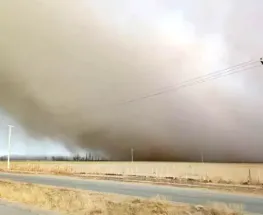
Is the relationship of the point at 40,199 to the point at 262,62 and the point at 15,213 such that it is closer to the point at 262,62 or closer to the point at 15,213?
the point at 15,213

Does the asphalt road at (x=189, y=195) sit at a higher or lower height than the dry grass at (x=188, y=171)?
lower

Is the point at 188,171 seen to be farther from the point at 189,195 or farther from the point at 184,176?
the point at 189,195

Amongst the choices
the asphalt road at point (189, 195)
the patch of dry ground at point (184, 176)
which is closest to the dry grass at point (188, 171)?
the patch of dry ground at point (184, 176)

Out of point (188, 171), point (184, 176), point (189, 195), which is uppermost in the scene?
point (188, 171)

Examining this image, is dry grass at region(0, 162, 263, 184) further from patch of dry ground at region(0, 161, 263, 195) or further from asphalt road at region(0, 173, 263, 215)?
asphalt road at region(0, 173, 263, 215)

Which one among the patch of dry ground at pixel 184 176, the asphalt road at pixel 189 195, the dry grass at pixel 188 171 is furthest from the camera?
the dry grass at pixel 188 171

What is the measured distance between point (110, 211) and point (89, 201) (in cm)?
400

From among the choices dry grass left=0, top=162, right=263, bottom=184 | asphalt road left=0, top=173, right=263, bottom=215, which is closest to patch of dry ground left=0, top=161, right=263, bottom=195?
dry grass left=0, top=162, right=263, bottom=184

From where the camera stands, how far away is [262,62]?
23797mm

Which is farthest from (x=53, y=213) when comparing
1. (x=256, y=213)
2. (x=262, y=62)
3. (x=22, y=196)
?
(x=262, y=62)

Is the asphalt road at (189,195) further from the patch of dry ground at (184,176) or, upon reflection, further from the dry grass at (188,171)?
the dry grass at (188,171)

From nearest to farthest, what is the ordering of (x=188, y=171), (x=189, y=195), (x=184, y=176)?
(x=189, y=195), (x=184, y=176), (x=188, y=171)

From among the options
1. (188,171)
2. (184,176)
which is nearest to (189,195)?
(184,176)

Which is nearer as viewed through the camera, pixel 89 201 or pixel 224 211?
pixel 224 211
